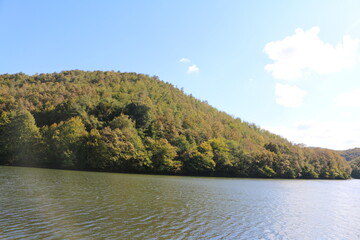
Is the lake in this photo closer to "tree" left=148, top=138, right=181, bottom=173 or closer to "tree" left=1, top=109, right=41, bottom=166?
"tree" left=148, top=138, right=181, bottom=173

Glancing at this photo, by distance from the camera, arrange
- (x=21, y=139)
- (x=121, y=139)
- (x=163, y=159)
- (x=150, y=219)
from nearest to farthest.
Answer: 1. (x=150, y=219)
2. (x=21, y=139)
3. (x=163, y=159)
4. (x=121, y=139)

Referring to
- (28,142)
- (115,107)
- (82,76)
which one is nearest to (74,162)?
(28,142)

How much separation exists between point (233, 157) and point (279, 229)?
8286cm

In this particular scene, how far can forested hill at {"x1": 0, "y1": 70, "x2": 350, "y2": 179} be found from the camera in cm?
8800

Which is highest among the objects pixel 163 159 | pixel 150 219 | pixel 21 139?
pixel 21 139

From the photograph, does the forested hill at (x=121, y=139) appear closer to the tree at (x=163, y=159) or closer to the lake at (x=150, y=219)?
the tree at (x=163, y=159)

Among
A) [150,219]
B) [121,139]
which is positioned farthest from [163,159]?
[150,219]

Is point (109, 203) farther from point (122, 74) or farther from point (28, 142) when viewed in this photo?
point (122, 74)

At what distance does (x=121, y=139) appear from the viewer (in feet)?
300

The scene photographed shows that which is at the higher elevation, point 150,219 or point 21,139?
point 21,139

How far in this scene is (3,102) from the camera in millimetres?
105250

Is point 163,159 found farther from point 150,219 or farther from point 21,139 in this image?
point 150,219

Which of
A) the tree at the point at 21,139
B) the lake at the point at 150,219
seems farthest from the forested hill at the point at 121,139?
the lake at the point at 150,219

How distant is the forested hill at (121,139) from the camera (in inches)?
3465
